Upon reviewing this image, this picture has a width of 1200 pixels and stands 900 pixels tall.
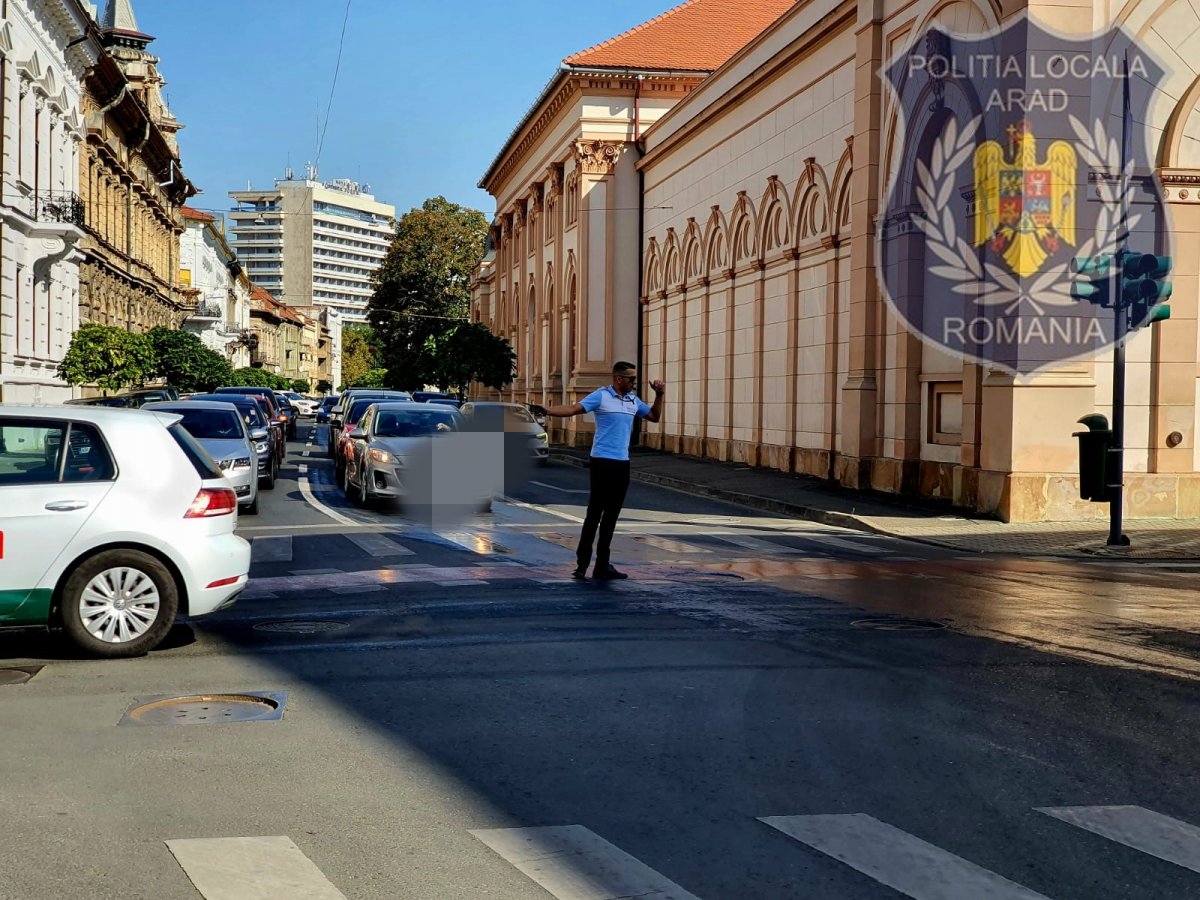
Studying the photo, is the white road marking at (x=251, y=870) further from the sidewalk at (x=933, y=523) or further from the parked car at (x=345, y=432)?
the parked car at (x=345, y=432)

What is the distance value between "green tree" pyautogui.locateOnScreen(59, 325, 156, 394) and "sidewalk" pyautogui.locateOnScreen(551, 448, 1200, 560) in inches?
758

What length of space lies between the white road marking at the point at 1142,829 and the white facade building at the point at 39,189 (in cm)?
3555

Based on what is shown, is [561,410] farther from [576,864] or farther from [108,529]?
[576,864]

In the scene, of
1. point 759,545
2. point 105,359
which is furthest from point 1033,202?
point 105,359

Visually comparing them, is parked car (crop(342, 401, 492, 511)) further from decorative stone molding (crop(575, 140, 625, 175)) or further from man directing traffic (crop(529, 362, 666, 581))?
decorative stone molding (crop(575, 140, 625, 175))

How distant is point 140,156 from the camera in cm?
6216

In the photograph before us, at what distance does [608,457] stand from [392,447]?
7867 millimetres

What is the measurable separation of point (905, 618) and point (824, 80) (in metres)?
20.4

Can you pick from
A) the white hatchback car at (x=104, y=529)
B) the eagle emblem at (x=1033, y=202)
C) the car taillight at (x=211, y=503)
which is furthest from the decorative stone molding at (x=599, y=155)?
the white hatchback car at (x=104, y=529)

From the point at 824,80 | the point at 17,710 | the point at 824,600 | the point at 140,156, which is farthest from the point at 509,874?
the point at 140,156

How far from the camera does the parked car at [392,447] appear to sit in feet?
62.6

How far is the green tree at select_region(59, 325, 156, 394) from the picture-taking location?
39938 mm

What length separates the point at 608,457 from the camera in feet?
39.5

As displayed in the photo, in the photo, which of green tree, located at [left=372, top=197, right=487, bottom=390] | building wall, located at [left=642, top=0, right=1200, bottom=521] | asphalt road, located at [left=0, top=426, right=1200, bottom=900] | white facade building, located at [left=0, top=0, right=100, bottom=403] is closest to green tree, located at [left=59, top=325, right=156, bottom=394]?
white facade building, located at [left=0, top=0, right=100, bottom=403]
